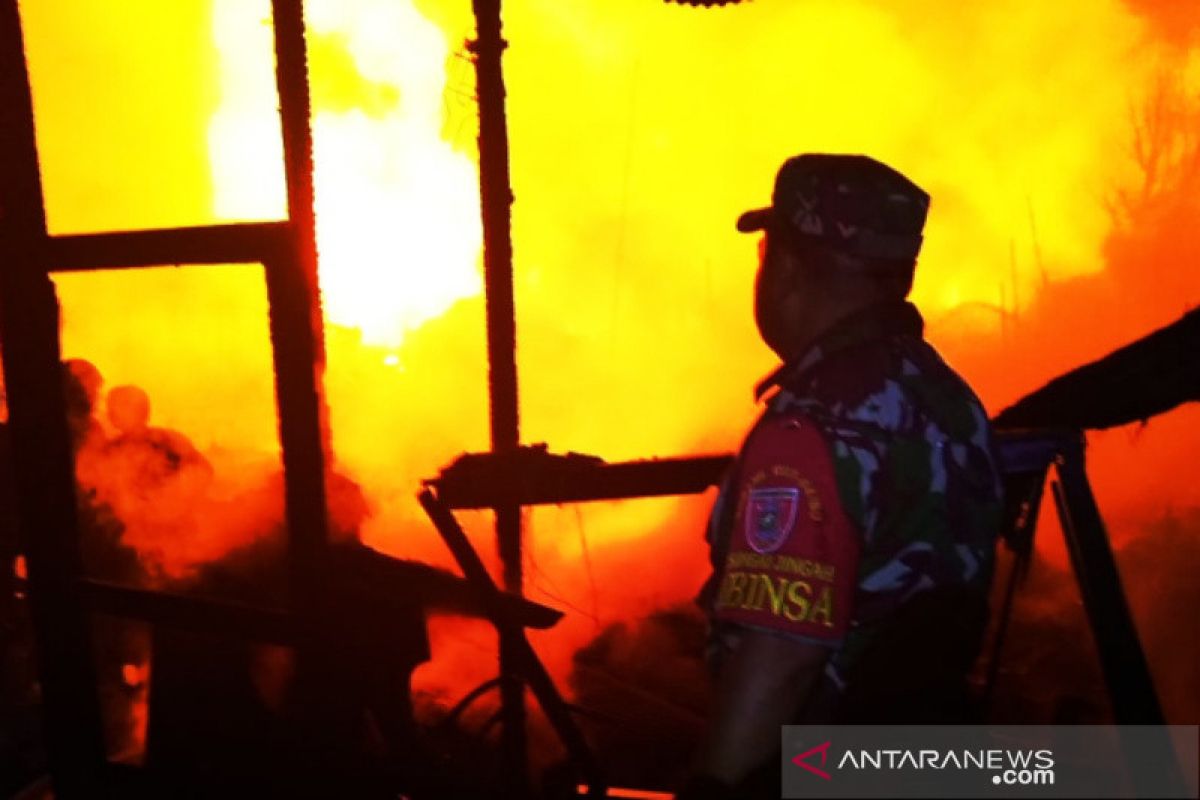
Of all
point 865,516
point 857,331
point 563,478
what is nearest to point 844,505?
point 865,516

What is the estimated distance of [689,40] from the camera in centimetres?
1102

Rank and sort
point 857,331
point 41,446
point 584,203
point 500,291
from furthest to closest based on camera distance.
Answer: point 584,203 < point 500,291 < point 41,446 < point 857,331

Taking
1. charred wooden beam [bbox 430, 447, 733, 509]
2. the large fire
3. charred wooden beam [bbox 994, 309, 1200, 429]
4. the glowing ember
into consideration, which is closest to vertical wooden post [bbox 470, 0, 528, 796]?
the large fire

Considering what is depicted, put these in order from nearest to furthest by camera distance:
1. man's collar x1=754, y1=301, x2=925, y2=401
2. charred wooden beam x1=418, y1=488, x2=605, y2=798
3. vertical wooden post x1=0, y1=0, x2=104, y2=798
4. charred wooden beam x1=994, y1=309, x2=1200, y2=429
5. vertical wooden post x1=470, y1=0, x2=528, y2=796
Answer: man's collar x1=754, y1=301, x2=925, y2=401, charred wooden beam x1=994, y1=309, x2=1200, y2=429, charred wooden beam x1=418, y1=488, x2=605, y2=798, vertical wooden post x1=0, y1=0, x2=104, y2=798, vertical wooden post x1=470, y1=0, x2=528, y2=796

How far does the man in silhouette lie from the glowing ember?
7.25 metres

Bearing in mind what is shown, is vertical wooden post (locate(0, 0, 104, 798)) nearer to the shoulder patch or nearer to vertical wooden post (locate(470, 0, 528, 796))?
vertical wooden post (locate(470, 0, 528, 796))

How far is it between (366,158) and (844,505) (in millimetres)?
8237

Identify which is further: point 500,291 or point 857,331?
point 500,291

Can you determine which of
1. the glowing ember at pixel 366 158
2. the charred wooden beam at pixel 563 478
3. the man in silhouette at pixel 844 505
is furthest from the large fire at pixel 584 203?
the man in silhouette at pixel 844 505

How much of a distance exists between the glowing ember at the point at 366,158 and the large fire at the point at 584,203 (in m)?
0.03

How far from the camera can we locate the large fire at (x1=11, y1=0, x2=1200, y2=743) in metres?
8.20

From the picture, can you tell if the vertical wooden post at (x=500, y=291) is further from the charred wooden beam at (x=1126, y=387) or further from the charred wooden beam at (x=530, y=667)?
the charred wooden beam at (x=1126, y=387)

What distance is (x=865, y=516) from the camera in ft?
5.93

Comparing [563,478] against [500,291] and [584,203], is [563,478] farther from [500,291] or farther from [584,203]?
[584,203]
